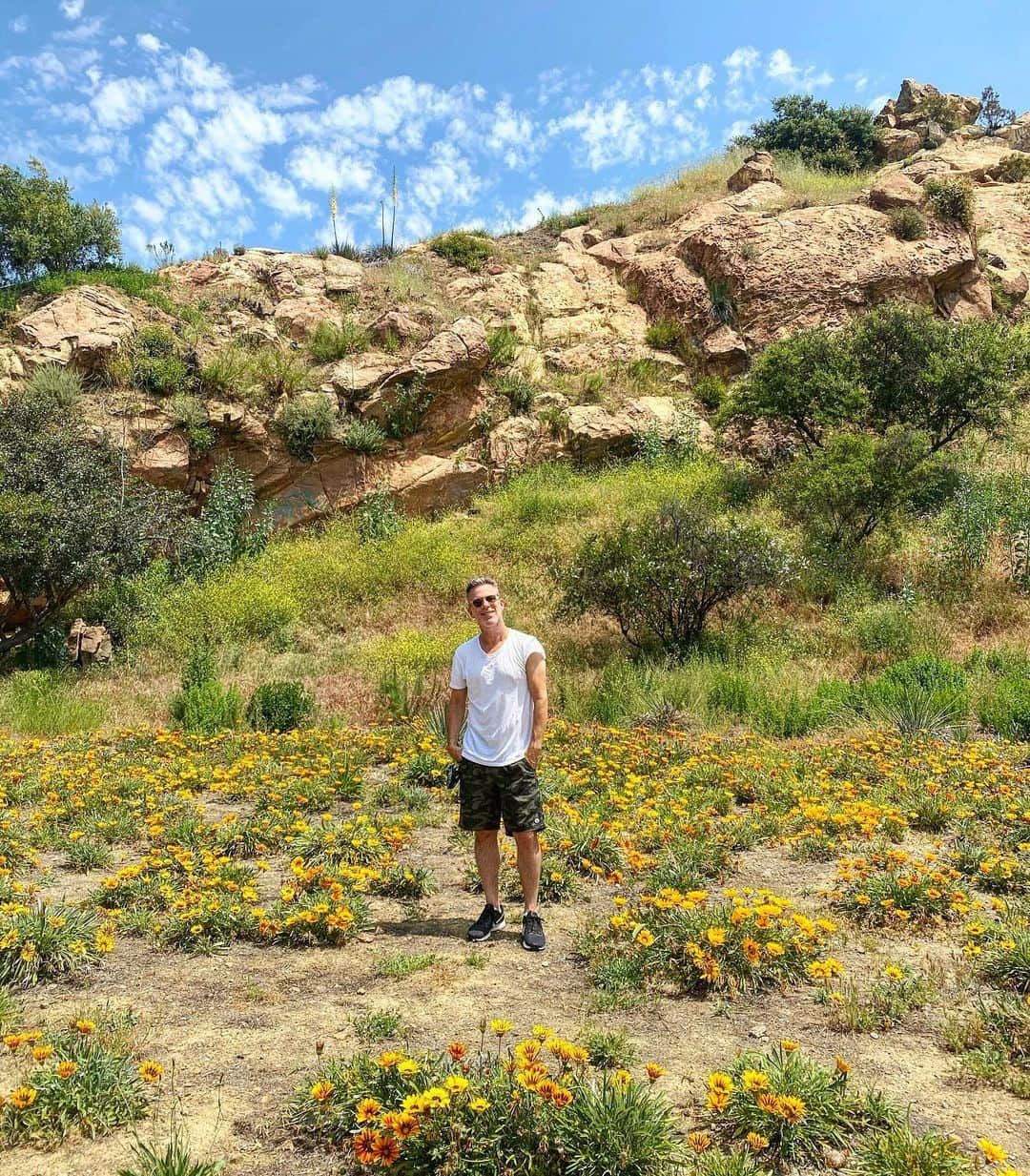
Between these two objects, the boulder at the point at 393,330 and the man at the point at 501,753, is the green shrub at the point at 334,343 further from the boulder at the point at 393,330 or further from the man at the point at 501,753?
the man at the point at 501,753

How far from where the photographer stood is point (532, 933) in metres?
3.59

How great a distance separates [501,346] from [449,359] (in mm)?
2163

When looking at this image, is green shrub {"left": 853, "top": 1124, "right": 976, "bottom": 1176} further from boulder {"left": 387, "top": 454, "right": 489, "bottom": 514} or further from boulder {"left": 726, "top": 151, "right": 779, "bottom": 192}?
boulder {"left": 726, "top": 151, "right": 779, "bottom": 192}

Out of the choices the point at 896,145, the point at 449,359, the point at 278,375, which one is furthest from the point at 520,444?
the point at 896,145

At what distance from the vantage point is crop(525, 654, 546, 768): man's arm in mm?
3707

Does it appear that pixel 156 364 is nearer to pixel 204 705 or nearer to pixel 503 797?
pixel 204 705

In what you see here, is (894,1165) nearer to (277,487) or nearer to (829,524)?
(829,524)

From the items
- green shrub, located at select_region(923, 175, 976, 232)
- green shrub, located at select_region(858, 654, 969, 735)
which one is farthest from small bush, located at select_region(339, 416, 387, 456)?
green shrub, located at select_region(923, 175, 976, 232)

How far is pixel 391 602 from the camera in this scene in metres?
13.1

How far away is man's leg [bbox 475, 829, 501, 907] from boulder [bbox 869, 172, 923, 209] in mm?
22729

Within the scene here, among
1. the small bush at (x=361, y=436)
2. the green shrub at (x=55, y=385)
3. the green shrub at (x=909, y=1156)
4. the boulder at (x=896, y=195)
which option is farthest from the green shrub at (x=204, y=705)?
the boulder at (x=896, y=195)

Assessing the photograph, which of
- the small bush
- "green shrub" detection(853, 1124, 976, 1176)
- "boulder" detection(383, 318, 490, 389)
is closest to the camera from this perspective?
"green shrub" detection(853, 1124, 976, 1176)

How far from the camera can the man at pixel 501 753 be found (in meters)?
3.65

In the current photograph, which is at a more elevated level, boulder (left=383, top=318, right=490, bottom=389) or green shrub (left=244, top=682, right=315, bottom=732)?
boulder (left=383, top=318, right=490, bottom=389)
